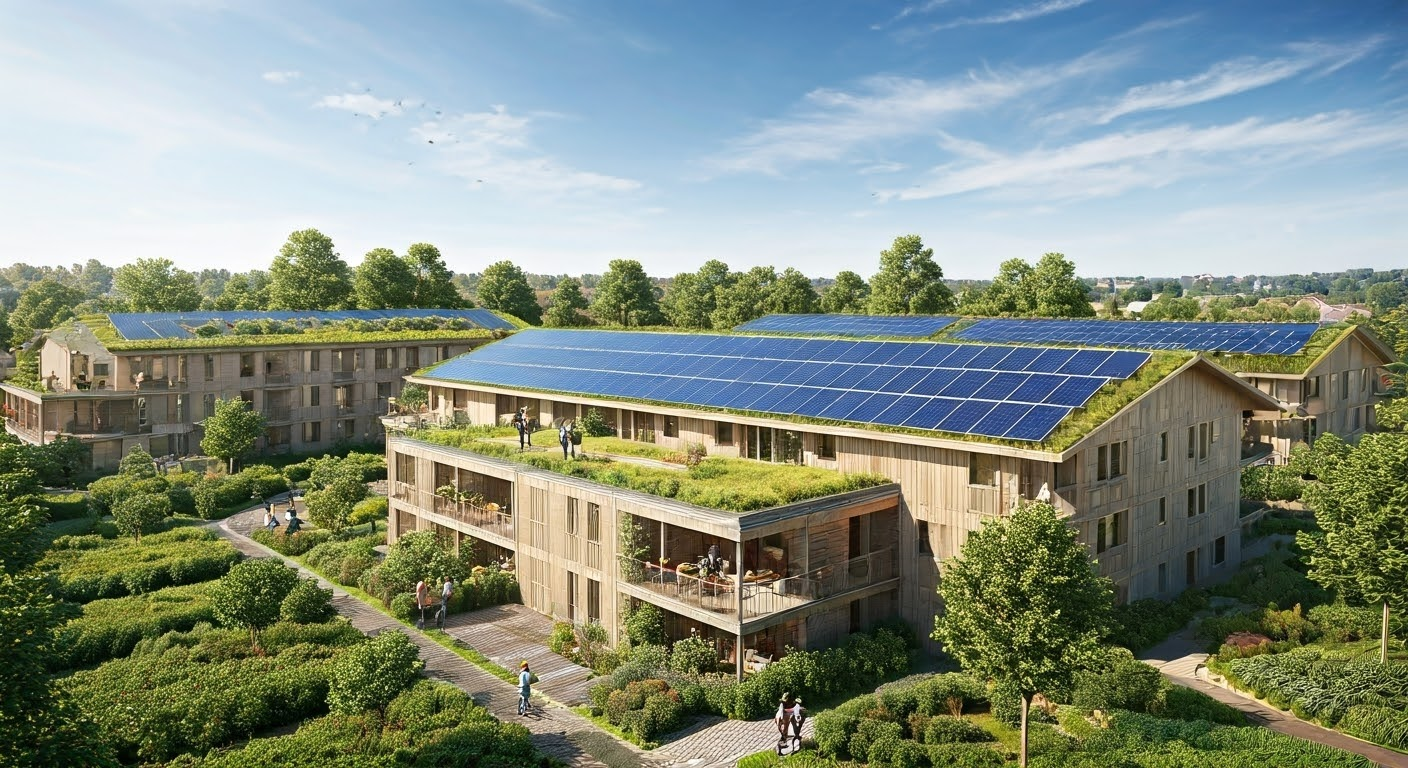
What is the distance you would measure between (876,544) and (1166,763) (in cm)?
1178

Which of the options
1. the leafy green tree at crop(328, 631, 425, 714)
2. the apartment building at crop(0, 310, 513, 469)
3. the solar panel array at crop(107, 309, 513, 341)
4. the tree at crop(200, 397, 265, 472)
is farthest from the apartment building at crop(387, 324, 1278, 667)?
the solar panel array at crop(107, 309, 513, 341)

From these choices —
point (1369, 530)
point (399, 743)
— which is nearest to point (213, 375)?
point (399, 743)

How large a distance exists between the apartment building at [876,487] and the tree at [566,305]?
69.6 meters

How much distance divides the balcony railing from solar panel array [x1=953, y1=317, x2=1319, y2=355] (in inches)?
839

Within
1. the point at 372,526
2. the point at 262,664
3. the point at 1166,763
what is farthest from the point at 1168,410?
the point at 372,526

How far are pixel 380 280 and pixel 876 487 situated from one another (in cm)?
7603

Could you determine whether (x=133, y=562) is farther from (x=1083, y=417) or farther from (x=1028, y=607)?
(x=1083, y=417)

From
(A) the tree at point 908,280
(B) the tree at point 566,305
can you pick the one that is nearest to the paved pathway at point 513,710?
(A) the tree at point 908,280

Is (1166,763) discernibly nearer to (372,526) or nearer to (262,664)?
(262,664)

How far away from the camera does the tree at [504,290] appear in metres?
102

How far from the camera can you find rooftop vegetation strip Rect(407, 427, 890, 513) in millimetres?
26878

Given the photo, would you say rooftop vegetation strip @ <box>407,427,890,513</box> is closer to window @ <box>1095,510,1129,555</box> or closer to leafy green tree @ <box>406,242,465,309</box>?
window @ <box>1095,510,1129,555</box>

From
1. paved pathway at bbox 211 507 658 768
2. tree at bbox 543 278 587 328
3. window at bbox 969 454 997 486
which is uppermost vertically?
tree at bbox 543 278 587 328

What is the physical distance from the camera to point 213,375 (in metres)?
60.8
